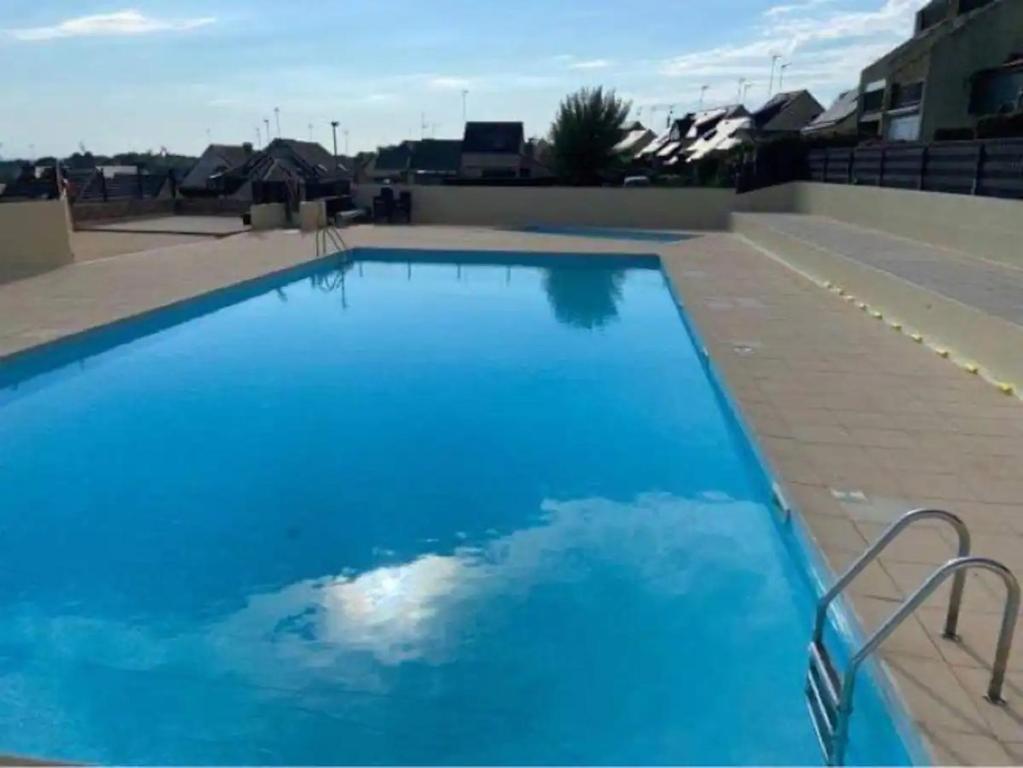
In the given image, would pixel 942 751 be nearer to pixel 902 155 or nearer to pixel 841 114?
pixel 902 155

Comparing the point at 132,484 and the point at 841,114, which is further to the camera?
the point at 841,114

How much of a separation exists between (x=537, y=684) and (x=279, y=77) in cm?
2132

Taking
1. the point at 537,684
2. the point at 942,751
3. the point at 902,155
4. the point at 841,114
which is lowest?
the point at 537,684

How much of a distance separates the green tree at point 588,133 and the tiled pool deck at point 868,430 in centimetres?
1405

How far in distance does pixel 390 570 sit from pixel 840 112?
2767 centimetres

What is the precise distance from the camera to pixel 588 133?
2336 centimetres

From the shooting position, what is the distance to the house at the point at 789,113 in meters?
31.0

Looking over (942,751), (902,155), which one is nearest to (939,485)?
(942,751)

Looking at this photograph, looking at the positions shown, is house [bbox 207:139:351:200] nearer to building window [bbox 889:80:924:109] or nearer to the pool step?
building window [bbox 889:80:924:109]

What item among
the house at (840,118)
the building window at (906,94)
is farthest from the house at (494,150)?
the building window at (906,94)

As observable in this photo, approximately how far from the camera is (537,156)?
35.6 metres

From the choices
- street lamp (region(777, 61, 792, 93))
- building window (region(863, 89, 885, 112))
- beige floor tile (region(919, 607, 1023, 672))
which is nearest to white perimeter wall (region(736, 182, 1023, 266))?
beige floor tile (region(919, 607, 1023, 672))

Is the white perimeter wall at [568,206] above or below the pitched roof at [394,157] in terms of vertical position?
below

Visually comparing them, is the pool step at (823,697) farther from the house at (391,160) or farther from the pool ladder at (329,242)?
the house at (391,160)
